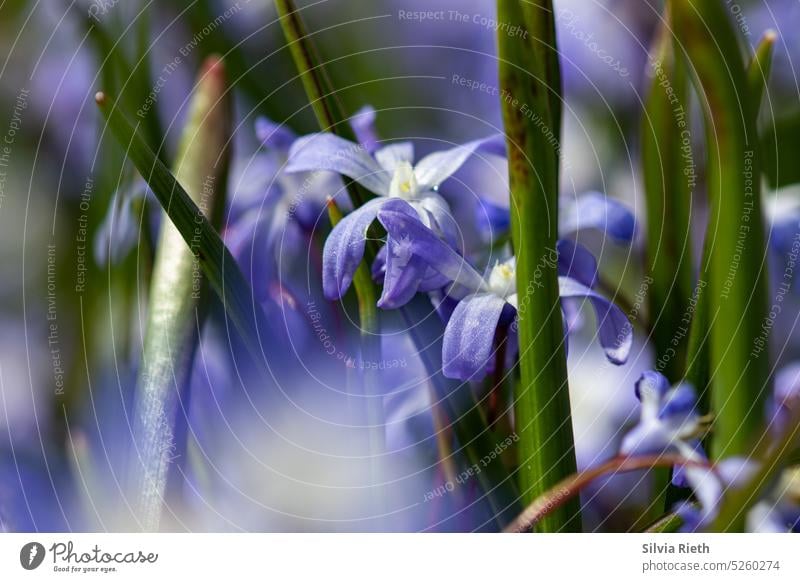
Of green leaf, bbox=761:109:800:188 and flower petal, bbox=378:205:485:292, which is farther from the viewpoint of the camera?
green leaf, bbox=761:109:800:188

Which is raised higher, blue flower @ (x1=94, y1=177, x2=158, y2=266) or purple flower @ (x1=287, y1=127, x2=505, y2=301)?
blue flower @ (x1=94, y1=177, x2=158, y2=266)

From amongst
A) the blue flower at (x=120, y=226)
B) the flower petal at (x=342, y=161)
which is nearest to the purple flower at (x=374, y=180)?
the flower petal at (x=342, y=161)

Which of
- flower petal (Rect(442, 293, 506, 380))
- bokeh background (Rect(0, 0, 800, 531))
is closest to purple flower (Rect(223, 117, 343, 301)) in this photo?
bokeh background (Rect(0, 0, 800, 531))

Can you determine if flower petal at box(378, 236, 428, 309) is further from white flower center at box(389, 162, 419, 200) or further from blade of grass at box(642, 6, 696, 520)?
blade of grass at box(642, 6, 696, 520)

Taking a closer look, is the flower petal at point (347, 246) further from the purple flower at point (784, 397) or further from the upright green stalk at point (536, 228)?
the purple flower at point (784, 397)

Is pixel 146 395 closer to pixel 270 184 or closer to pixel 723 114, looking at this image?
pixel 270 184
